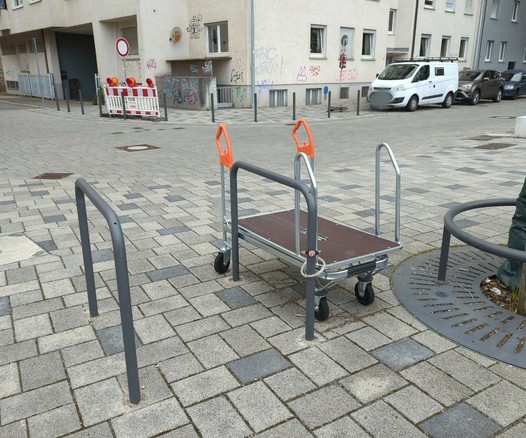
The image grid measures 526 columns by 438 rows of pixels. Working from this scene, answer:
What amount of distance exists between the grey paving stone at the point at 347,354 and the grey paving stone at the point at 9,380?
1.80m

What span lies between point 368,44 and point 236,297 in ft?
81.6

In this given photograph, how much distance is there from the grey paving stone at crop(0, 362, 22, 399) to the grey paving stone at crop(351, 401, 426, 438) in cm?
185

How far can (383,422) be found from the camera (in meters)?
2.39

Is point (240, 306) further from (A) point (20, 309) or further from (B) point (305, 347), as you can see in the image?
(A) point (20, 309)

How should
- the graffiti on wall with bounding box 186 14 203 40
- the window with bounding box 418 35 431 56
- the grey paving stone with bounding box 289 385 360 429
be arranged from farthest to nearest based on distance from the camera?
the window with bounding box 418 35 431 56
the graffiti on wall with bounding box 186 14 203 40
the grey paving stone with bounding box 289 385 360 429

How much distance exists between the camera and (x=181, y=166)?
8.88 m

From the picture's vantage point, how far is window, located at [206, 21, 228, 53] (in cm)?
2170

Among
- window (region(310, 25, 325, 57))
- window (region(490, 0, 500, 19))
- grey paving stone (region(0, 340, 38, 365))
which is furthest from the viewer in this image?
window (region(490, 0, 500, 19))

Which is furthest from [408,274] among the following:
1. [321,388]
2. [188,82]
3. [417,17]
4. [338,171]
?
[417,17]

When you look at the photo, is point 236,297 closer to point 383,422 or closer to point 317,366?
point 317,366

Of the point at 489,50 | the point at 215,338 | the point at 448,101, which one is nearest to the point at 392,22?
the point at 448,101

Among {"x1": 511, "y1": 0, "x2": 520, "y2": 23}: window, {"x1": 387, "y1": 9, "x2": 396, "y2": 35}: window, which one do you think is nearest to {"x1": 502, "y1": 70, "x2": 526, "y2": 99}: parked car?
{"x1": 387, "y1": 9, "x2": 396, "y2": 35}: window

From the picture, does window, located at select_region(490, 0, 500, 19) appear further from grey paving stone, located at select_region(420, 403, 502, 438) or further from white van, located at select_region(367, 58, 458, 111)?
grey paving stone, located at select_region(420, 403, 502, 438)

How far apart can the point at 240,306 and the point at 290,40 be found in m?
20.2
